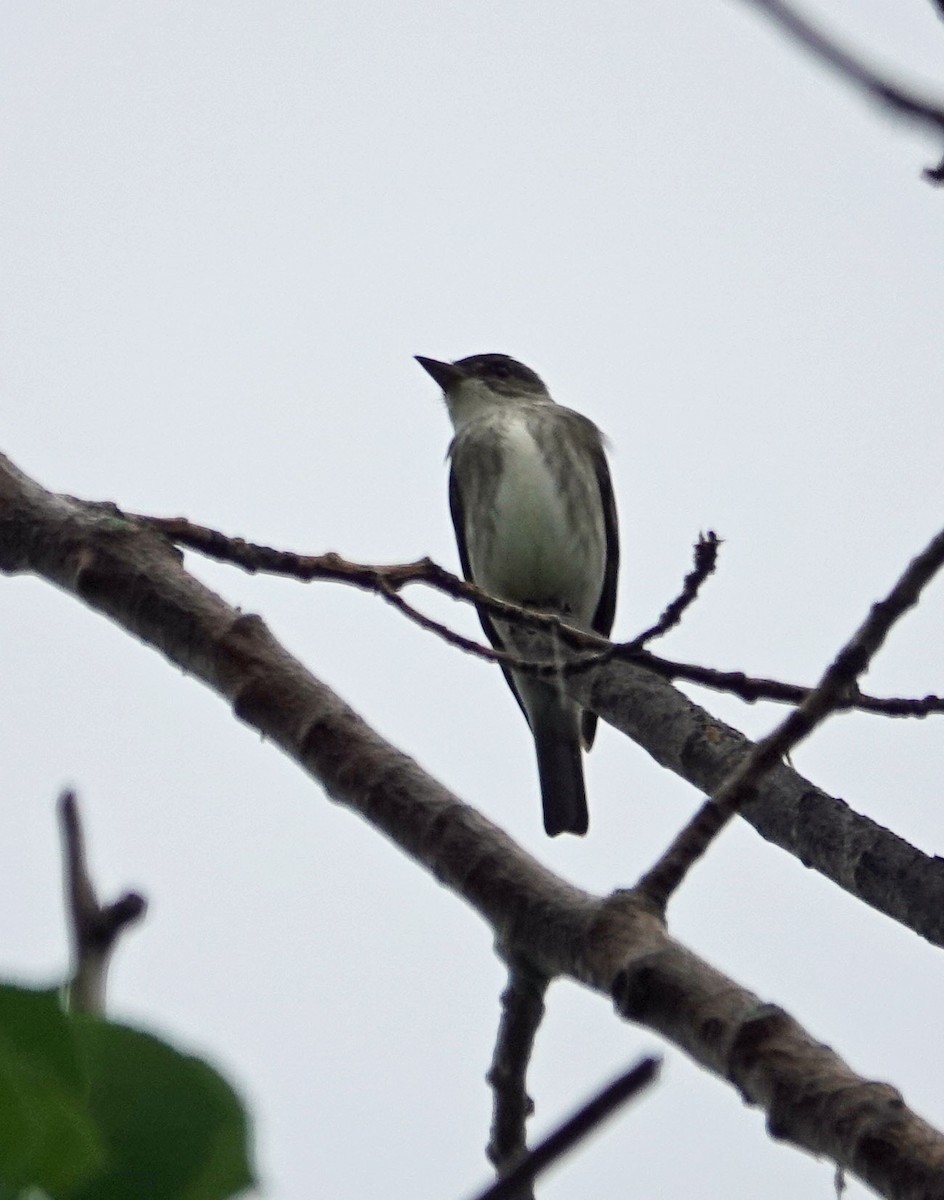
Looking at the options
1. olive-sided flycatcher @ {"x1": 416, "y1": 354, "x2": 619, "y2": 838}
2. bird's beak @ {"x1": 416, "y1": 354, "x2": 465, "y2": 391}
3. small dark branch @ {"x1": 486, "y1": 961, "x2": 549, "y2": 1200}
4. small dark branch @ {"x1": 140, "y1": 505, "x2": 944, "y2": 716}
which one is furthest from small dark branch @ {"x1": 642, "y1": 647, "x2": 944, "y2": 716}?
bird's beak @ {"x1": 416, "y1": 354, "x2": 465, "y2": 391}

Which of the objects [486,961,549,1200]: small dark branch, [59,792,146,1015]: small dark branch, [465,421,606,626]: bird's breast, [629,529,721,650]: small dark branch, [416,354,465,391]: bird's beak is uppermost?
[416,354,465,391]: bird's beak

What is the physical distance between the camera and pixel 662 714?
4.37 meters

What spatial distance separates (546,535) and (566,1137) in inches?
306

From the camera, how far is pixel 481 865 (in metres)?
1.93

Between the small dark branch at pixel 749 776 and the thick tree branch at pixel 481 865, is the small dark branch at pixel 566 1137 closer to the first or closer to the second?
the thick tree branch at pixel 481 865

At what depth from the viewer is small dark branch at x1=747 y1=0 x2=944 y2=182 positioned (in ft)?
5.38

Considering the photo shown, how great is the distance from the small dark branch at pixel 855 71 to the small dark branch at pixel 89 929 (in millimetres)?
1011

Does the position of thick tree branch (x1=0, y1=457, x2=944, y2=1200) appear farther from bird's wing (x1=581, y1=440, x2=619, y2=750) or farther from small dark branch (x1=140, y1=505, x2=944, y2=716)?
bird's wing (x1=581, y1=440, x2=619, y2=750)

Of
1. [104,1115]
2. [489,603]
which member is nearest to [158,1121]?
[104,1115]

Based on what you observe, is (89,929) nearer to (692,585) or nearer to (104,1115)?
(104,1115)

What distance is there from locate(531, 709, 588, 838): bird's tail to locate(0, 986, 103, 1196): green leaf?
7.64 m

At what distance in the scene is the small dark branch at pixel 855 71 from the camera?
1640 millimetres

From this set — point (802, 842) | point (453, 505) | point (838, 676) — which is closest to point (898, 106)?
point (838, 676)

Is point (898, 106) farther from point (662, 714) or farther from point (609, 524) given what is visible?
point (609, 524)
